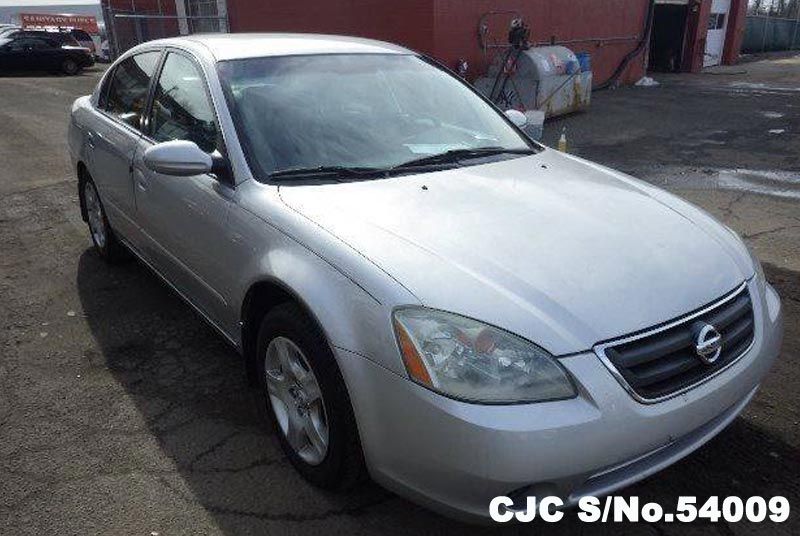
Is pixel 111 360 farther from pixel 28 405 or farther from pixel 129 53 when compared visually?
pixel 129 53

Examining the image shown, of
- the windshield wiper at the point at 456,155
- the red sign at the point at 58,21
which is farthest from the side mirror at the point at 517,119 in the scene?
the red sign at the point at 58,21

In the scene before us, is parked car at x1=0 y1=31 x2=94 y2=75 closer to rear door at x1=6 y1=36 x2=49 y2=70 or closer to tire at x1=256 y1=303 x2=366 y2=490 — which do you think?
rear door at x1=6 y1=36 x2=49 y2=70

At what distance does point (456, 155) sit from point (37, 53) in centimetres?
2222

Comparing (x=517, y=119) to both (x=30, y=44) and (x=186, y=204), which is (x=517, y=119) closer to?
(x=186, y=204)

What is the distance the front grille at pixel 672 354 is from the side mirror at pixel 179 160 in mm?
1760

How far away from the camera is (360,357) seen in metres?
2.08

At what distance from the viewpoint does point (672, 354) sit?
2080 millimetres

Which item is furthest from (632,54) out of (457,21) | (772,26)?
(772,26)

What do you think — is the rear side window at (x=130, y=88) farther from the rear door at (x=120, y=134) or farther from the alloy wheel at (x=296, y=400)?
the alloy wheel at (x=296, y=400)

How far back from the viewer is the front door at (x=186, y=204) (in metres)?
2.91

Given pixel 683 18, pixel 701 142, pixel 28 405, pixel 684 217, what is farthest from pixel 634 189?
pixel 683 18

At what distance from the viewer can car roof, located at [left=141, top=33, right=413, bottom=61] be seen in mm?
3291

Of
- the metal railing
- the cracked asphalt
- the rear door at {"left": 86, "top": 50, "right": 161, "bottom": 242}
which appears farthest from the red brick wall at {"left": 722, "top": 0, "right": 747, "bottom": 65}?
the rear door at {"left": 86, "top": 50, "right": 161, "bottom": 242}

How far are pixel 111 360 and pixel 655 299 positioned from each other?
2802 millimetres
